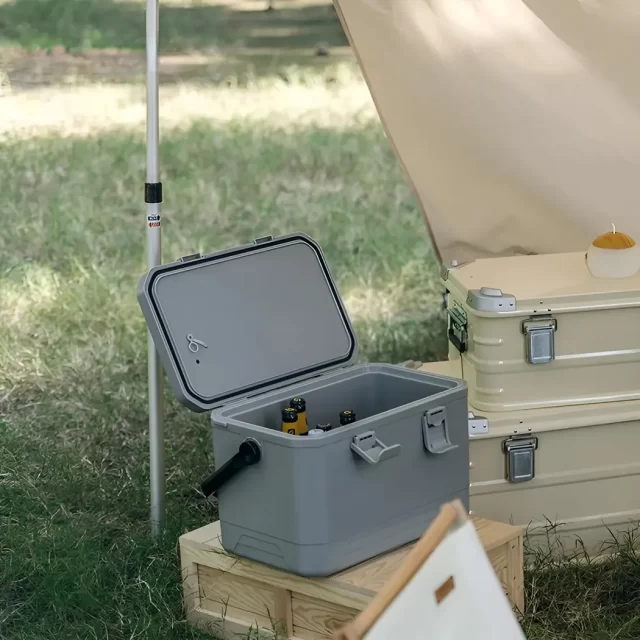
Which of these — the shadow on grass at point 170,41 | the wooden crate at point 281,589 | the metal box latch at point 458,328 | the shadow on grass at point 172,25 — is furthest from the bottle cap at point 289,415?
the shadow on grass at point 172,25

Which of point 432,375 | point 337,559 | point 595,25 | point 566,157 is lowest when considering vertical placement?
point 337,559

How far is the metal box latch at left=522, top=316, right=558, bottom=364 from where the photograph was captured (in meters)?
3.21

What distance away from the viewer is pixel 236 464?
2617 millimetres

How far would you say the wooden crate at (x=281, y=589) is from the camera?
2.63 m

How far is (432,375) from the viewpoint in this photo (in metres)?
2.95

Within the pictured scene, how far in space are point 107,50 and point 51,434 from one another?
632 centimetres

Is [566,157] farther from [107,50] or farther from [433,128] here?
[107,50]

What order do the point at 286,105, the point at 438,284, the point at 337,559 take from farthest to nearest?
the point at 286,105, the point at 438,284, the point at 337,559

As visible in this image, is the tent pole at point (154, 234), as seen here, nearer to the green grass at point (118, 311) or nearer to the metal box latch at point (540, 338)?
the green grass at point (118, 311)

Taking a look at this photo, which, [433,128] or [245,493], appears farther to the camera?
[433,128]

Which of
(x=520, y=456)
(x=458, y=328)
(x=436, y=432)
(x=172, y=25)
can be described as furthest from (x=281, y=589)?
(x=172, y=25)

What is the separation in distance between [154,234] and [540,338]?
3.75 ft

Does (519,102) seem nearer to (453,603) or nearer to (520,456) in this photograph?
(520,456)

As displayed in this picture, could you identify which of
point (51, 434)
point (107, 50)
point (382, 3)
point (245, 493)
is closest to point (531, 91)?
point (382, 3)
